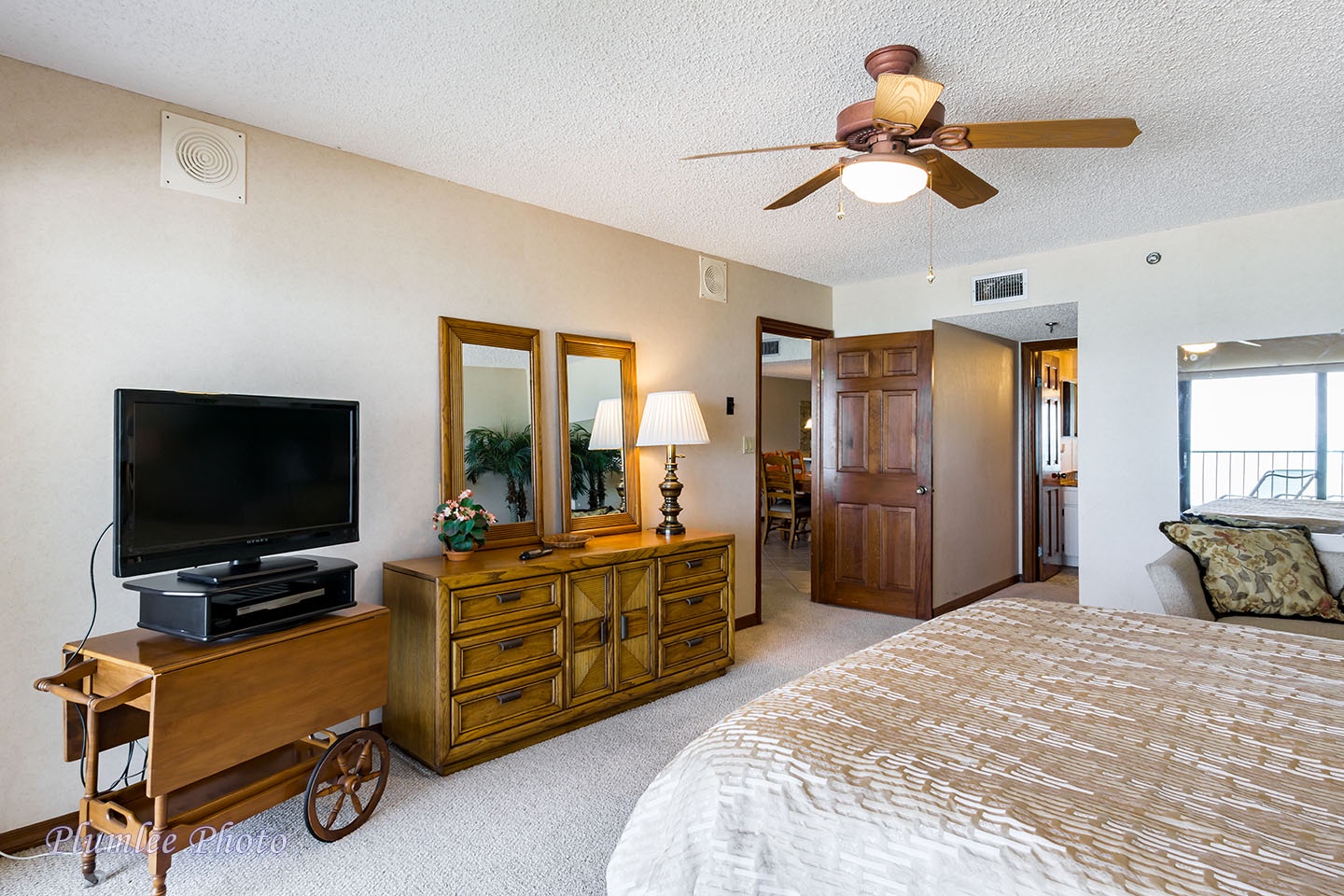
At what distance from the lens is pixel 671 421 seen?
3.70 metres

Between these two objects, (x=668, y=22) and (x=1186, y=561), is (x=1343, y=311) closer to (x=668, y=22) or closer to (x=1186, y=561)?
(x=1186, y=561)

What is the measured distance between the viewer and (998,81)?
2.35 m

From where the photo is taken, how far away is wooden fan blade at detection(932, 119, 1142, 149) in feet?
6.52

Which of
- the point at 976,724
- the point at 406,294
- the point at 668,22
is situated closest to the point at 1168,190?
the point at 668,22

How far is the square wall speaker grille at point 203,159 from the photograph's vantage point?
2430 mm

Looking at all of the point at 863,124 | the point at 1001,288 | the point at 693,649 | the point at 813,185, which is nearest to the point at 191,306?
the point at 813,185

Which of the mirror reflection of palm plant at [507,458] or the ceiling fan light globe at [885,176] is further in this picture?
the mirror reflection of palm plant at [507,458]

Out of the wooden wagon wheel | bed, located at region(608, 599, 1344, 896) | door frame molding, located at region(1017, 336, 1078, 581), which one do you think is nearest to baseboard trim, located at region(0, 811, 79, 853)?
the wooden wagon wheel

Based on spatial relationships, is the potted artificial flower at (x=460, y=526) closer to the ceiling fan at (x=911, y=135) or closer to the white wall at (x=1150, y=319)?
the ceiling fan at (x=911, y=135)

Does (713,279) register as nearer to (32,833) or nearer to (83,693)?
(83,693)

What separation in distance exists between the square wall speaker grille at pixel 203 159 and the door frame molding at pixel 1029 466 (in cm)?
577

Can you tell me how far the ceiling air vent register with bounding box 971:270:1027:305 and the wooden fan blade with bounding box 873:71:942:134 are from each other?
9.80 ft

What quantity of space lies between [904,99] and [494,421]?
2174mm

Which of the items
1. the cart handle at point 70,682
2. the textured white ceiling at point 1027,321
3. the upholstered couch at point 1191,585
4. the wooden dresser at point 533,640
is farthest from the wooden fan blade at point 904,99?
the textured white ceiling at point 1027,321
